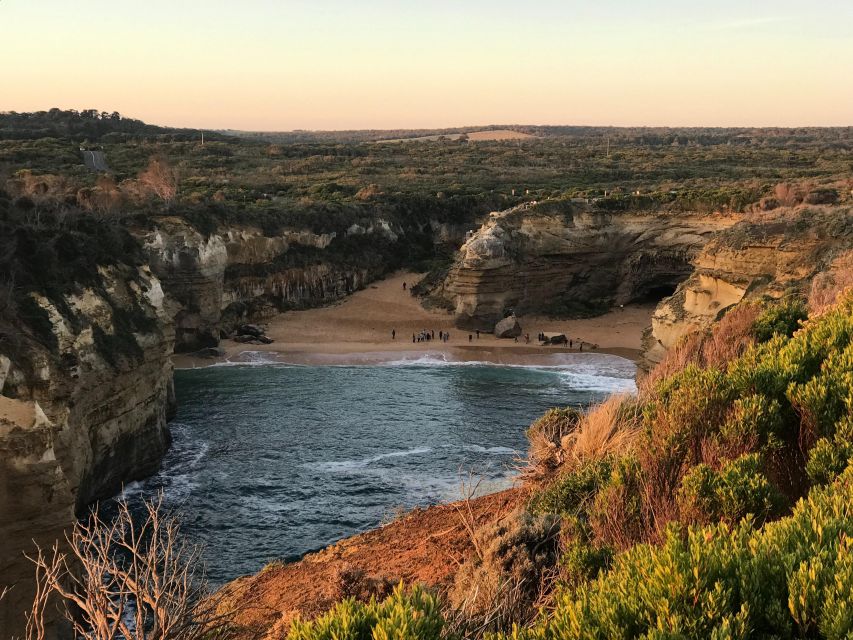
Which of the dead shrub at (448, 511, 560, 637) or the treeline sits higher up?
the treeline

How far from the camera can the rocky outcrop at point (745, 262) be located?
113 feet

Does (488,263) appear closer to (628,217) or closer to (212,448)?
(628,217)

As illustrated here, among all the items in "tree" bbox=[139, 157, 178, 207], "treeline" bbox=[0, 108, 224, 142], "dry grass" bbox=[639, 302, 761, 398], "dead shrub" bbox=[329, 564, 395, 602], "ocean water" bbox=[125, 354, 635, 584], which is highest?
"treeline" bbox=[0, 108, 224, 142]

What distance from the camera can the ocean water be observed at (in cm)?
2525

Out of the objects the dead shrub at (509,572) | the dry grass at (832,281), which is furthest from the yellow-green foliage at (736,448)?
the dry grass at (832,281)

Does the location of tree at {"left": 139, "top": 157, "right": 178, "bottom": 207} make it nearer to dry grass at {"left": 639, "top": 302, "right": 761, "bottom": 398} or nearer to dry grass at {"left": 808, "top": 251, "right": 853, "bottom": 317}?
dry grass at {"left": 808, "top": 251, "right": 853, "bottom": 317}

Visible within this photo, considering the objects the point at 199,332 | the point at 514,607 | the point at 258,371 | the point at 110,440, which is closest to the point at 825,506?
the point at 514,607

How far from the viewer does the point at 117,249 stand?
104 ft

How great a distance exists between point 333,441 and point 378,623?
94.9 feet

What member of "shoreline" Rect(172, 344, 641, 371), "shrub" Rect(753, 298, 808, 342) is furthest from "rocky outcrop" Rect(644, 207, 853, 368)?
"shrub" Rect(753, 298, 808, 342)

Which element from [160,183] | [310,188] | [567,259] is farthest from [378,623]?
[310,188]

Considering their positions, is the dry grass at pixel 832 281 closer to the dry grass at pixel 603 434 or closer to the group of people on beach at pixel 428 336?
the dry grass at pixel 603 434

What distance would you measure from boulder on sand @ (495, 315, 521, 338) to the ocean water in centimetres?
543

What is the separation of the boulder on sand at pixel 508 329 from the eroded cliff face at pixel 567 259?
1263 mm
